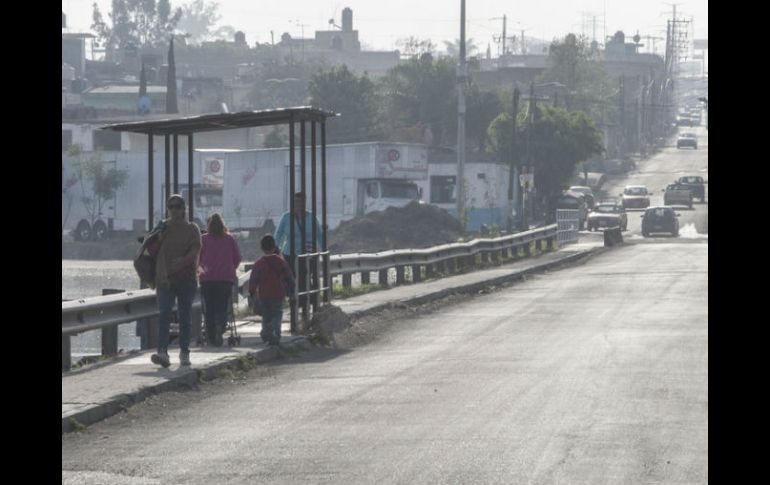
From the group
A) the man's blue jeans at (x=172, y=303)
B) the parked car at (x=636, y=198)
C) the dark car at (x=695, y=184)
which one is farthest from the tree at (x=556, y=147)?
the man's blue jeans at (x=172, y=303)

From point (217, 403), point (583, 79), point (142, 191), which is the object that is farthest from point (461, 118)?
point (583, 79)

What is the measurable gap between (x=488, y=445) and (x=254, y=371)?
5.80m

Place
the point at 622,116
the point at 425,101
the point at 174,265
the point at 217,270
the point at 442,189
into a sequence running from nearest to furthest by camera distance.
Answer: the point at 174,265 → the point at 217,270 → the point at 442,189 → the point at 425,101 → the point at 622,116

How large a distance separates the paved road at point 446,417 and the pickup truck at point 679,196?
2562 inches

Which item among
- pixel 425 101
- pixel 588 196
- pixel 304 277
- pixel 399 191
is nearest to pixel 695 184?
pixel 588 196

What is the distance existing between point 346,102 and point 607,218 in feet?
121

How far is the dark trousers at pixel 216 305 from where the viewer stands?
16516 millimetres

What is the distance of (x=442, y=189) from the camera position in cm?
7969

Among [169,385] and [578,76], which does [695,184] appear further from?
[169,385]

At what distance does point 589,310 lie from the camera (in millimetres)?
23031

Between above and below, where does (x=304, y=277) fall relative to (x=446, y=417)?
above

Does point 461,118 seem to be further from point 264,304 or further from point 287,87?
point 287,87

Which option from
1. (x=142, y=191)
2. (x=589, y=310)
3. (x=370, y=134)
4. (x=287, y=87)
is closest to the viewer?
(x=589, y=310)
